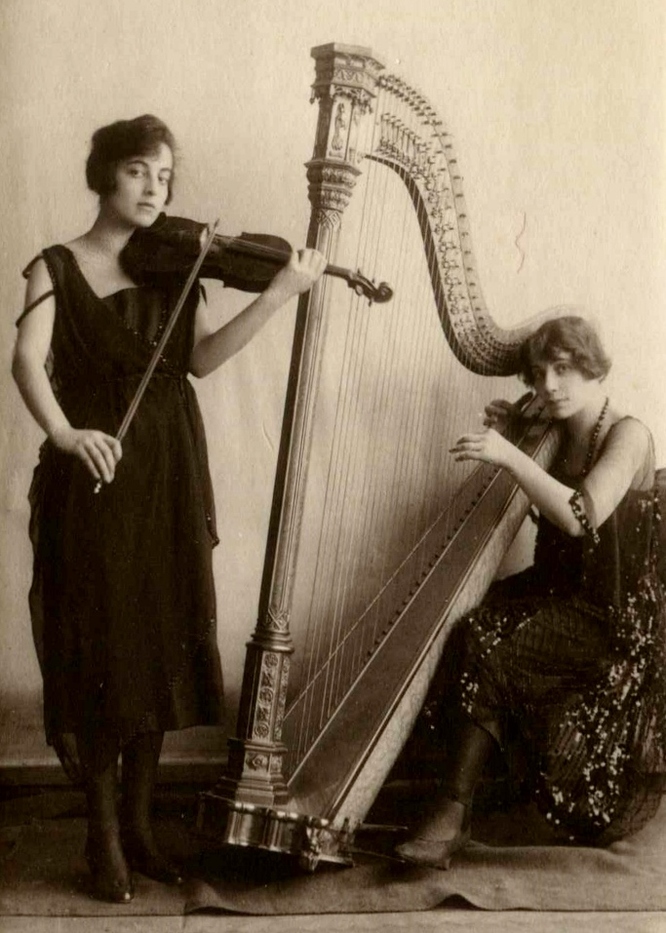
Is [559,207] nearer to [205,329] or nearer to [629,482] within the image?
[629,482]

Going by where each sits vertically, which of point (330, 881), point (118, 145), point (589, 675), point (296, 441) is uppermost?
point (118, 145)

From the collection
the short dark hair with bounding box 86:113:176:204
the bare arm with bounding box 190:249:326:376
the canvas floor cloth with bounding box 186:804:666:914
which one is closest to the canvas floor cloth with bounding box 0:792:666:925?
the canvas floor cloth with bounding box 186:804:666:914

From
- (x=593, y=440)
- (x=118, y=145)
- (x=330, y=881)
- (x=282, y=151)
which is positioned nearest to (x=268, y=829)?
(x=330, y=881)

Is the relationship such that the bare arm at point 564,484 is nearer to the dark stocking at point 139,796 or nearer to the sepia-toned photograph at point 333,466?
the sepia-toned photograph at point 333,466

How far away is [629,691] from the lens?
229 centimetres

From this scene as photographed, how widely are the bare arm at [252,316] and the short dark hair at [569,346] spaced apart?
601mm

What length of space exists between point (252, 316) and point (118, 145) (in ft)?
1.27

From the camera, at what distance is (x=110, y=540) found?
1977 millimetres

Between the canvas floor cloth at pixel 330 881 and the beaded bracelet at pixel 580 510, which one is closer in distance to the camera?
the canvas floor cloth at pixel 330 881

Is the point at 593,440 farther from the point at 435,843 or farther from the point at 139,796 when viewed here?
the point at 139,796

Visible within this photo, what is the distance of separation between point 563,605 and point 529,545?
420 mm

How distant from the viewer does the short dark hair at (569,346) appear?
240 centimetres

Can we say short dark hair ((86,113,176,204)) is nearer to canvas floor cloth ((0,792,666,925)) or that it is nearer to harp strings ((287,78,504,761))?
harp strings ((287,78,504,761))

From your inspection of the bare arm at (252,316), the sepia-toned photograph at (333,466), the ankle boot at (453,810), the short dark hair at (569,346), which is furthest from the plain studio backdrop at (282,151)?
the ankle boot at (453,810)
